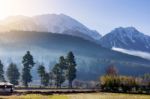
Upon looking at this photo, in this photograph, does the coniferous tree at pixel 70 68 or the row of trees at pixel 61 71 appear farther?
the coniferous tree at pixel 70 68

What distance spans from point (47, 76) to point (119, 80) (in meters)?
55.5

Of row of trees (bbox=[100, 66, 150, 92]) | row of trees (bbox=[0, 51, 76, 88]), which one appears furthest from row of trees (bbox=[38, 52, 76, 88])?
row of trees (bbox=[100, 66, 150, 92])

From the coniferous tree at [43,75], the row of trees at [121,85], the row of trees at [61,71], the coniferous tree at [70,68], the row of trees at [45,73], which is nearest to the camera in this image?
the row of trees at [121,85]

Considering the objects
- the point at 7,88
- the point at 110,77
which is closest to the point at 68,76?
the point at 110,77

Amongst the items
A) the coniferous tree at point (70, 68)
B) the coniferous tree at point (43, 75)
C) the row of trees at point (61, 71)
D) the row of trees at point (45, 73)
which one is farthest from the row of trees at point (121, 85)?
the coniferous tree at point (43, 75)

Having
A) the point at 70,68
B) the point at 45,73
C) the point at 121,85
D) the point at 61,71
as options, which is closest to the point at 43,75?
the point at 45,73

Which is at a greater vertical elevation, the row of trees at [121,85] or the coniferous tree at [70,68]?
the coniferous tree at [70,68]

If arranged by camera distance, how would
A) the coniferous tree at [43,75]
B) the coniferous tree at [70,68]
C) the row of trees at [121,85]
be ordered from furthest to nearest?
the coniferous tree at [70,68], the coniferous tree at [43,75], the row of trees at [121,85]

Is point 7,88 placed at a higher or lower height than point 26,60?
lower

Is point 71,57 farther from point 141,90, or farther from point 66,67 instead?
point 141,90

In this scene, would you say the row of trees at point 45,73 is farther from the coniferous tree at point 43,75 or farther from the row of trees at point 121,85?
the row of trees at point 121,85

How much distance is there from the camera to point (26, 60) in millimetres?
193125

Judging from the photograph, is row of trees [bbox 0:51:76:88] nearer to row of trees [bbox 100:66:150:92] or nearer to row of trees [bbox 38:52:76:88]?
row of trees [bbox 38:52:76:88]

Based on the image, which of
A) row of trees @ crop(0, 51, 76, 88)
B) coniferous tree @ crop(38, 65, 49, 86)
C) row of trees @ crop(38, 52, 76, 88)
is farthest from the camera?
row of trees @ crop(38, 52, 76, 88)
